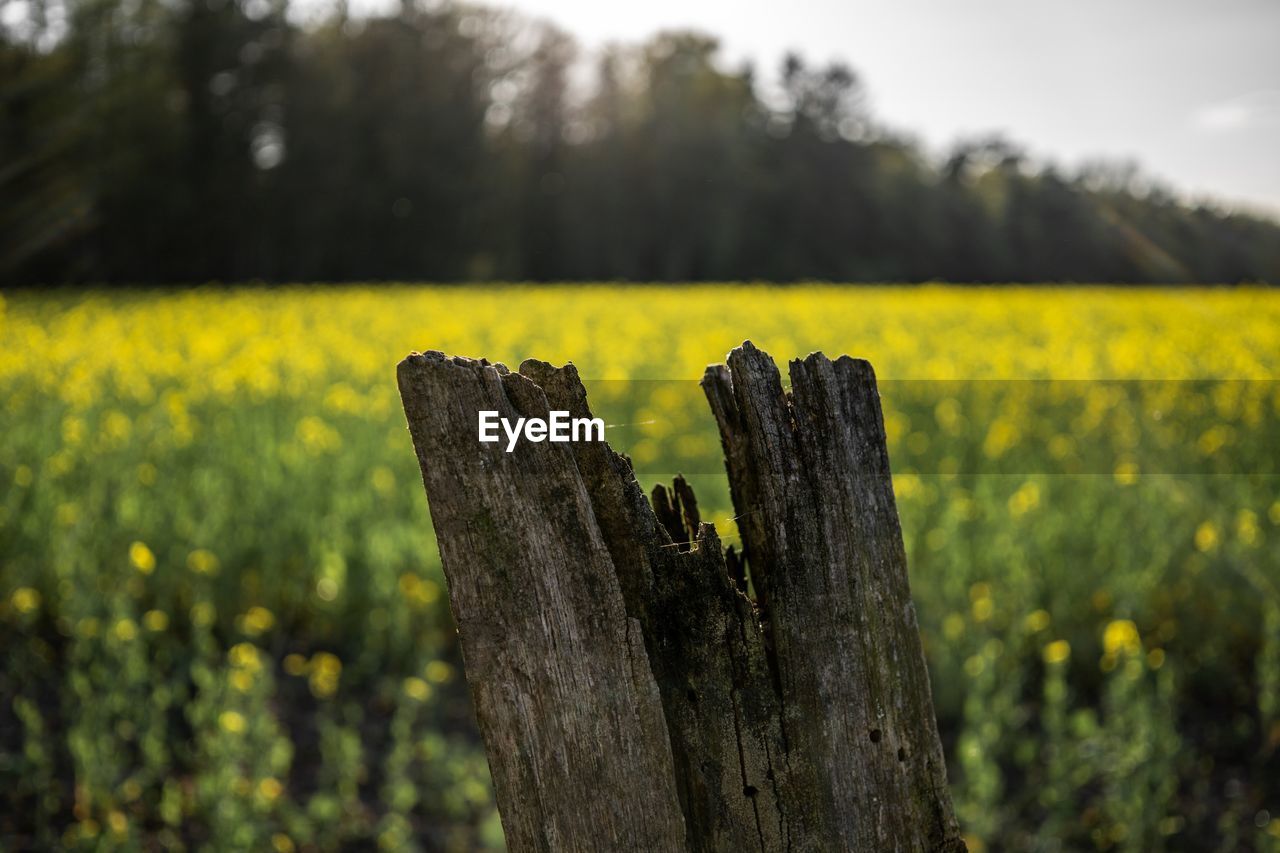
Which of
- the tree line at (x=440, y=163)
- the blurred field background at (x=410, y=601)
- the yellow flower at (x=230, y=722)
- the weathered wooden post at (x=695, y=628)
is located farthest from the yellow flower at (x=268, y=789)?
the tree line at (x=440, y=163)

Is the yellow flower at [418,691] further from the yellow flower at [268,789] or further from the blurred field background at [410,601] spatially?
the yellow flower at [268,789]

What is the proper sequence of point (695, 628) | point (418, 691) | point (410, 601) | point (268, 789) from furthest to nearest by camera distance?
point (410, 601) < point (418, 691) < point (268, 789) < point (695, 628)

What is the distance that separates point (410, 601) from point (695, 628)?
125 inches

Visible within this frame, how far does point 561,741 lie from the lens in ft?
3.28

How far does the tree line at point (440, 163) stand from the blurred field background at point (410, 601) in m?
12.1

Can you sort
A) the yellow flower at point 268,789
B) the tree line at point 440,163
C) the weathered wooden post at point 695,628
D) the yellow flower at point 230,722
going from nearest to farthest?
the weathered wooden post at point 695,628, the yellow flower at point 230,722, the yellow flower at point 268,789, the tree line at point 440,163

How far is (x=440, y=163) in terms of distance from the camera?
26188 millimetres

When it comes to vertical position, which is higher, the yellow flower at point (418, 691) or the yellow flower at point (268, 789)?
the yellow flower at point (418, 691)

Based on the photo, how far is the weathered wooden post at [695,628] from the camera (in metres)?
0.99

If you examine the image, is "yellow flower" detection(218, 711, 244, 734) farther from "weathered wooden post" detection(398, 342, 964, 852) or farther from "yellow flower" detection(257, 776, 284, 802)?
"weathered wooden post" detection(398, 342, 964, 852)

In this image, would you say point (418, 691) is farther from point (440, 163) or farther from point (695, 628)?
point (440, 163)

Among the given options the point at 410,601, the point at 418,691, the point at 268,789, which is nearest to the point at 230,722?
the point at 268,789

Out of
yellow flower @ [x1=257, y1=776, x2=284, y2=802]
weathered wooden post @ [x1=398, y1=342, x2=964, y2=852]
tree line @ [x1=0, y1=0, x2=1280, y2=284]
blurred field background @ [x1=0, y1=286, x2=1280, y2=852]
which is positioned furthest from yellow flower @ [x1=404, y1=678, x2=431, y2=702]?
tree line @ [x1=0, y1=0, x2=1280, y2=284]

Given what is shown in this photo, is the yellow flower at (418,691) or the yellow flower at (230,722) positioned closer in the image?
the yellow flower at (230,722)
